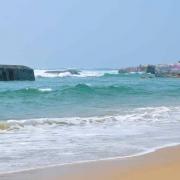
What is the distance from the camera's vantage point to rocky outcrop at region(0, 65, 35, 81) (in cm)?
6875

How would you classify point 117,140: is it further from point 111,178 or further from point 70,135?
point 111,178

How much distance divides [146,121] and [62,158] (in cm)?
712

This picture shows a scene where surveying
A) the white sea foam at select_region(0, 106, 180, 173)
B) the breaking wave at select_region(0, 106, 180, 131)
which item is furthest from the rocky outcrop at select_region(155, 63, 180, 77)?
the white sea foam at select_region(0, 106, 180, 173)

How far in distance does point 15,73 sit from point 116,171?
65.5 metres

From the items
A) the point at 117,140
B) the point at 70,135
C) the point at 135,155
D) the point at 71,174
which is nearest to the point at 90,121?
the point at 70,135

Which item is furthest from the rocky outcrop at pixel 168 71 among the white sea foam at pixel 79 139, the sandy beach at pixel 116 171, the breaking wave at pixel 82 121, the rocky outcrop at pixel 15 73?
the sandy beach at pixel 116 171

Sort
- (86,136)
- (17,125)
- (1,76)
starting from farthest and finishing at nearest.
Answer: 1. (1,76)
2. (17,125)
3. (86,136)

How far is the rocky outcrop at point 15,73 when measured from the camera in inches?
2707

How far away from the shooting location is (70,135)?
10781 millimetres

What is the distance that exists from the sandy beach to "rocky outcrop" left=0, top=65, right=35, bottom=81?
61.8 metres

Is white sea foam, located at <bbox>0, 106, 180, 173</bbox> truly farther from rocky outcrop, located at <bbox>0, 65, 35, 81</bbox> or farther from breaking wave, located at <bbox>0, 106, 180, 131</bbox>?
rocky outcrop, located at <bbox>0, 65, 35, 81</bbox>

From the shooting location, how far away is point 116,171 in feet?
21.3

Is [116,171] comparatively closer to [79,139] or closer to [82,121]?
[79,139]

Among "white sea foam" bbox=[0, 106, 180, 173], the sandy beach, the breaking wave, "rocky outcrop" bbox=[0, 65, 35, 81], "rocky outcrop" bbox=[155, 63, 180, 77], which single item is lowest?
"rocky outcrop" bbox=[155, 63, 180, 77]
